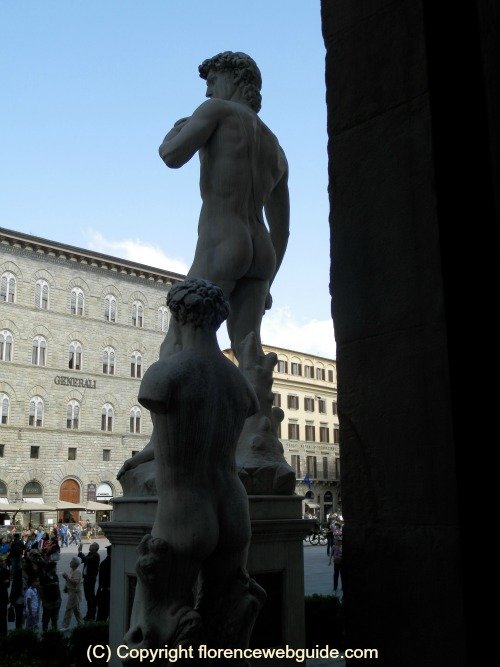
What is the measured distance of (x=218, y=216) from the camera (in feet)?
18.0

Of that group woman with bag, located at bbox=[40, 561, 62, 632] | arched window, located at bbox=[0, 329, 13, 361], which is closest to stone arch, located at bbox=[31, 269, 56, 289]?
arched window, located at bbox=[0, 329, 13, 361]

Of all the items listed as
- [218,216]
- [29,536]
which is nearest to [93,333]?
[29,536]

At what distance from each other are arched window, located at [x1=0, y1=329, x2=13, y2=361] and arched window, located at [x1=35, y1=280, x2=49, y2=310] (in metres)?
2.97

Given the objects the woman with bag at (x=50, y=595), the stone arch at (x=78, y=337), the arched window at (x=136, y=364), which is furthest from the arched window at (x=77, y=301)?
the woman with bag at (x=50, y=595)

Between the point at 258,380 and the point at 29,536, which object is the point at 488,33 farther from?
the point at 29,536

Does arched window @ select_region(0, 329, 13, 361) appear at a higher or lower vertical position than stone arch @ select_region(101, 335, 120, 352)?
lower

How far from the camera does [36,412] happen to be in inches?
1940

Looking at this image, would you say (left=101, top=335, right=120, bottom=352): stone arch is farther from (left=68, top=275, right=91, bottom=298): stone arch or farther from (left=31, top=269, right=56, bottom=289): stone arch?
(left=31, top=269, right=56, bottom=289): stone arch

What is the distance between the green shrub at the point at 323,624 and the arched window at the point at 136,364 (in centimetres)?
4602

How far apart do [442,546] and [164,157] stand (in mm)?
3898

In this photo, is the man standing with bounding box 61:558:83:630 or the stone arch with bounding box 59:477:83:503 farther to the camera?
the stone arch with bounding box 59:477:83:503

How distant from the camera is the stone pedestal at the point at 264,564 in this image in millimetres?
4668

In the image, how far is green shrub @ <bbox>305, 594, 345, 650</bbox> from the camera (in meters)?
8.52

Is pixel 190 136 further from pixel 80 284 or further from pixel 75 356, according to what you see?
pixel 80 284
